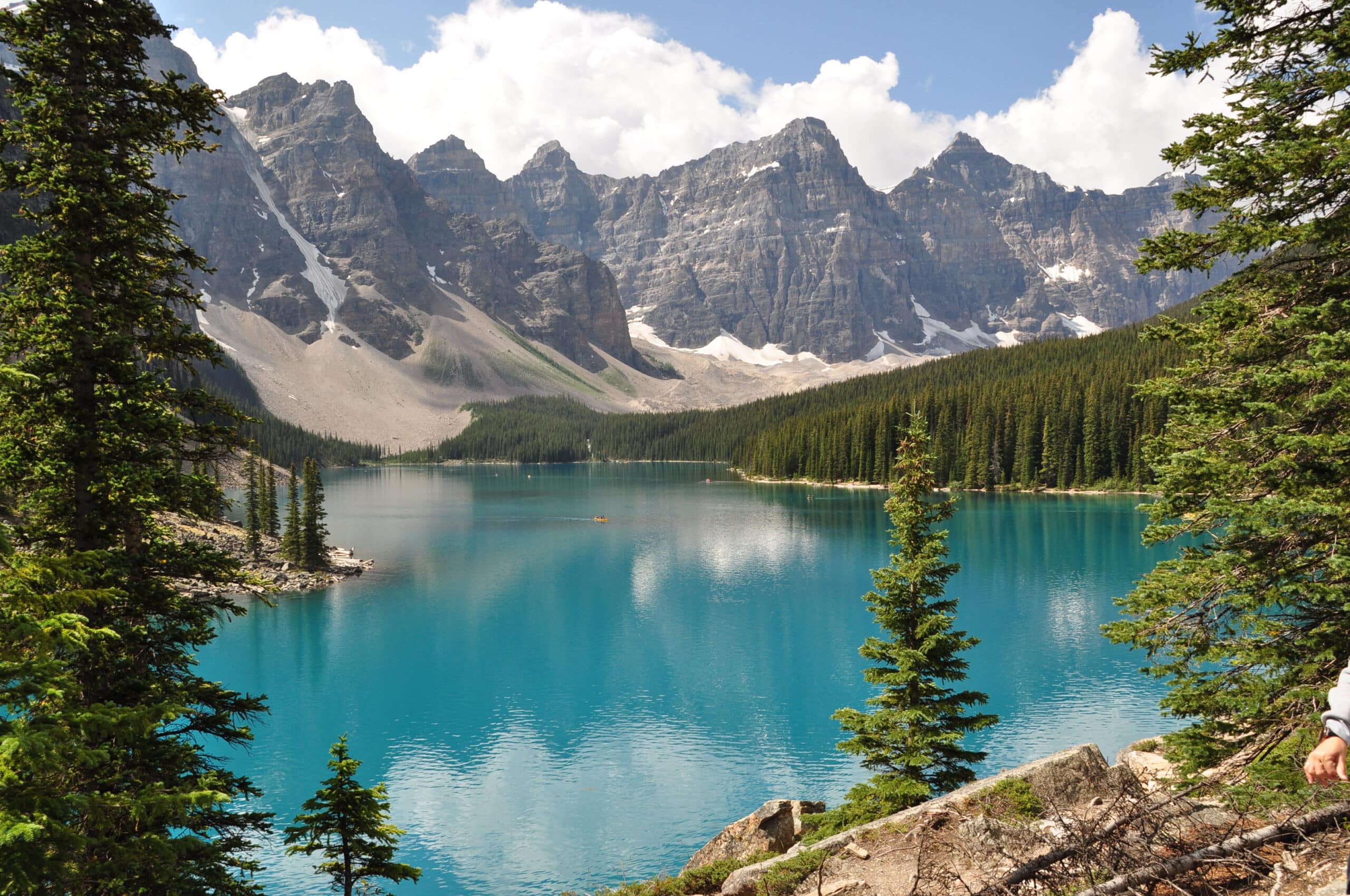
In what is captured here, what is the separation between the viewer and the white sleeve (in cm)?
414

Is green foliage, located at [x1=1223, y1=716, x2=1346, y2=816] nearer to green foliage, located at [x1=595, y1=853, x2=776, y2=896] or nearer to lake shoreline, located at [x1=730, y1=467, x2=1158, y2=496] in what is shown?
green foliage, located at [x1=595, y1=853, x2=776, y2=896]

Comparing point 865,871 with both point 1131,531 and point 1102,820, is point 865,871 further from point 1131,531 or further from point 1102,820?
point 1131,531

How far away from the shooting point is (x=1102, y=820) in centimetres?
628

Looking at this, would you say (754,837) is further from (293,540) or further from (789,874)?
(293,540)

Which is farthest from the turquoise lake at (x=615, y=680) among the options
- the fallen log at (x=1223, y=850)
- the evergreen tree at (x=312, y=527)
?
the fallen log at (x=1223, y=850)

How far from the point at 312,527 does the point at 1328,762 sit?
69.7 metres

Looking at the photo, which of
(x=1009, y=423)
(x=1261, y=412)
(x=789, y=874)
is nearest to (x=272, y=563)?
(x=789, y=874)

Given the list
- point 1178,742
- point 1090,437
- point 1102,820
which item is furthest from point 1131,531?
point 1102,820

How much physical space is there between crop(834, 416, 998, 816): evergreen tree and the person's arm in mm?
13984

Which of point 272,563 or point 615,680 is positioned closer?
point 615,680

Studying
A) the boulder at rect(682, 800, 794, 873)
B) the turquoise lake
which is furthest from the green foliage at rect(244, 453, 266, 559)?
the boulder at rect(682, 800, 794, 873)

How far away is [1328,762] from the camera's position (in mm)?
4117

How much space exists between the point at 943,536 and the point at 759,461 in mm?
143035

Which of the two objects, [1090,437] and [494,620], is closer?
[494,620]
